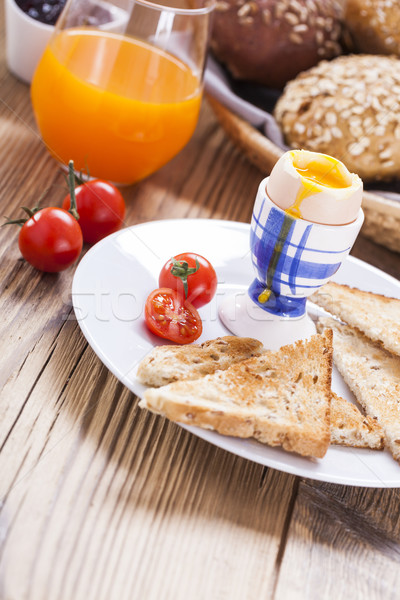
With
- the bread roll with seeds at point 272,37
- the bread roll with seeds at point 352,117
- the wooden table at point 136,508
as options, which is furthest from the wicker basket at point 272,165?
the wooden table at point 136,508

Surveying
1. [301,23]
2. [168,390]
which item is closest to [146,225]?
[168,390]

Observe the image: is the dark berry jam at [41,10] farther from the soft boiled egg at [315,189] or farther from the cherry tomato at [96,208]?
the soft boiled egg at [315,189]

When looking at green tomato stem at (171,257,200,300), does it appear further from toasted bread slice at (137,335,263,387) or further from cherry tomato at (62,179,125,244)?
cherry tomato at (62,179,125,244)

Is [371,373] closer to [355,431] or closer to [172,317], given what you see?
[355,431]

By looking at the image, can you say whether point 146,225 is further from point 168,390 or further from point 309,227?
point 168,390

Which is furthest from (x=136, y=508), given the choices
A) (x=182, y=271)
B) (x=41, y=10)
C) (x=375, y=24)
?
(x=375, y=24)
